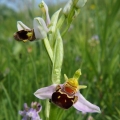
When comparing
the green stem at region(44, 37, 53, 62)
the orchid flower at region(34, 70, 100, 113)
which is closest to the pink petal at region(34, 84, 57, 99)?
the orchid flower at region(34, 70, 100, 113)

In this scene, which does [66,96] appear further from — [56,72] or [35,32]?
[35,32]

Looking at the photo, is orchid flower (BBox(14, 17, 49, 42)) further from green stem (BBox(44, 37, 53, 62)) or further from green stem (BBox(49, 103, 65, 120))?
→ green stem (BBox(49, 103, 65, 120))

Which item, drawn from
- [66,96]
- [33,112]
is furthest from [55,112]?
[33,112]

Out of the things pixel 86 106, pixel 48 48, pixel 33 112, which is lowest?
pixel 33 112

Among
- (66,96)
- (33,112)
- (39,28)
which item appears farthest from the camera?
(33,112)

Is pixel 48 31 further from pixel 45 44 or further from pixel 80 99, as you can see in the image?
pixel 80 99

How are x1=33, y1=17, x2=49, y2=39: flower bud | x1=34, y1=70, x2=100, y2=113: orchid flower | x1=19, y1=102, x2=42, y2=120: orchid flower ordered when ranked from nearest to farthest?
x1=34, y1=70, x2=100, y2=113: orchid flower → x1=33, y1=17, x2=49, y2=39: flower bud → x1=19, y1=102, x2=42, y2=120: orchid flower

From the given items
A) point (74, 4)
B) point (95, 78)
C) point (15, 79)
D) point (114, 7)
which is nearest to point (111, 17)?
point (114, 7)

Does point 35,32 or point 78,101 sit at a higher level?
point 35,32
